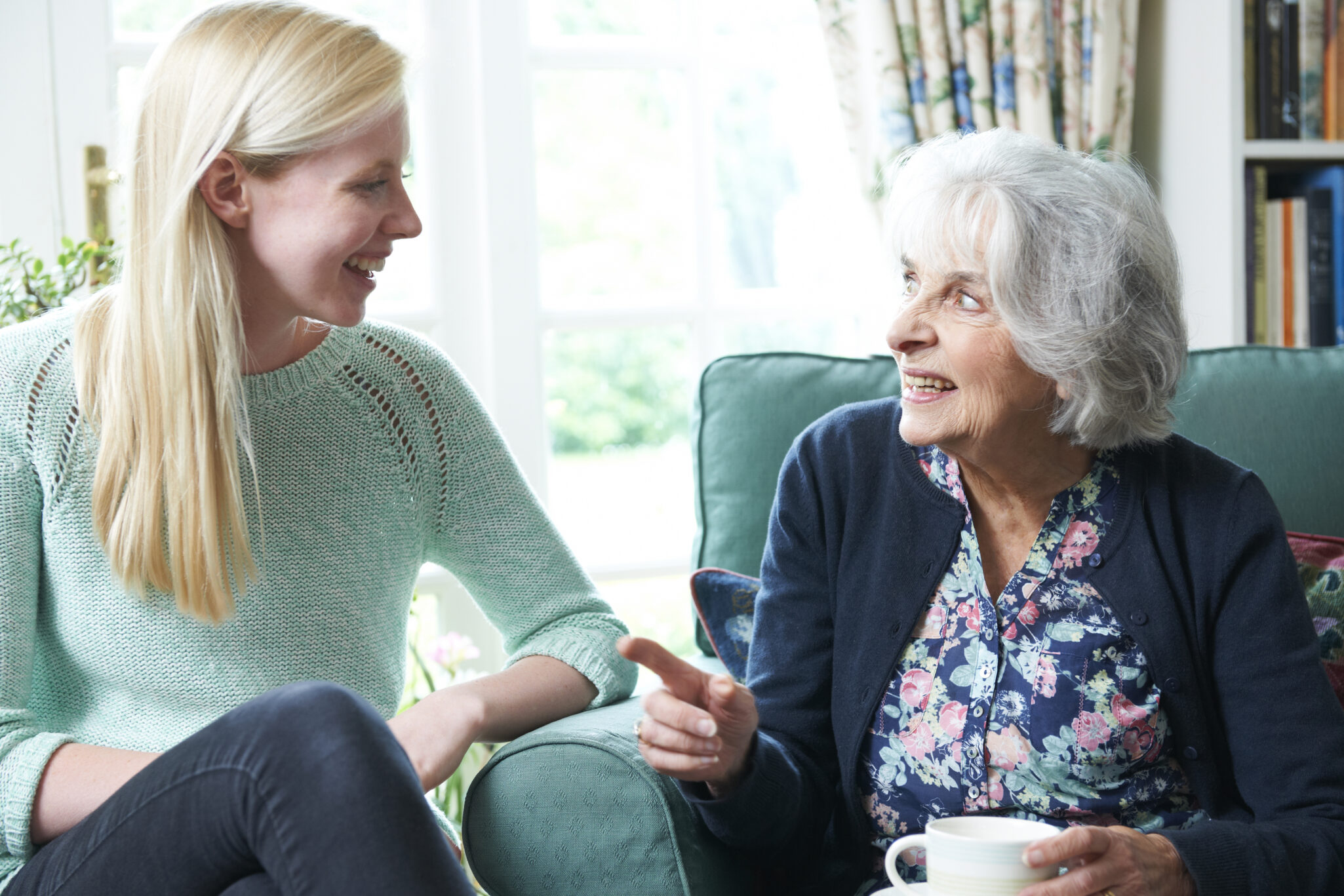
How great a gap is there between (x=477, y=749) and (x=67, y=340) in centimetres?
127

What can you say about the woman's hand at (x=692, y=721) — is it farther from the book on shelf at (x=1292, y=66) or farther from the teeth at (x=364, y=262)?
the book on shelf at (x=1292, y=66)

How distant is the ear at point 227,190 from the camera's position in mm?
1133

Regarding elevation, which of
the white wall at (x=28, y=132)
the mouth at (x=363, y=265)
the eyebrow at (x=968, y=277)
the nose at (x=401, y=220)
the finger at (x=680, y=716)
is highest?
the white wall at (x=28, y=132)

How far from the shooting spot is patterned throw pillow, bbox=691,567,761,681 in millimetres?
1452

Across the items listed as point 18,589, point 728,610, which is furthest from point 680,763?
point 18,589

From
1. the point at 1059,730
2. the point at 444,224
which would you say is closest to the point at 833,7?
the point at 444,224

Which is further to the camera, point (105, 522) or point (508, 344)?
point (508, 344)

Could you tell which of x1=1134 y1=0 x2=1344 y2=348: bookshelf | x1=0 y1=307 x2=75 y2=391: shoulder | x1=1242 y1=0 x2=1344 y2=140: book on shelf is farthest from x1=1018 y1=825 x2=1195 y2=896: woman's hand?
x1=1242 y1=0 x2=1344 y2=140: book on shelf

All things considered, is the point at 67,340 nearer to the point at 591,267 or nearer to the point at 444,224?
the point at 444,224

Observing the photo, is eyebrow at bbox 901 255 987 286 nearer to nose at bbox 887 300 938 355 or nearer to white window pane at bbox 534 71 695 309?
nose at bbox 887 300 938 355

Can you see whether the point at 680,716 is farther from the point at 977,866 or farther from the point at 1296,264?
the point at 1296,264

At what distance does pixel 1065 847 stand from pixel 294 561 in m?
0.80

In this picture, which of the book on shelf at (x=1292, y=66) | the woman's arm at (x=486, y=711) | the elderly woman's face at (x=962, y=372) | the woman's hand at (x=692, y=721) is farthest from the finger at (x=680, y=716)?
the book on shelf at (x=1292, y=66)

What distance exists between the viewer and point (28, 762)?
1.05 metres
